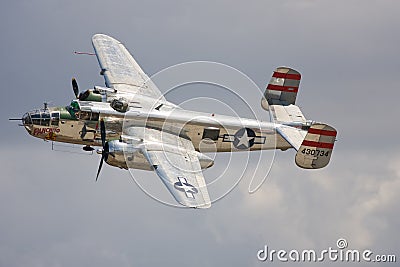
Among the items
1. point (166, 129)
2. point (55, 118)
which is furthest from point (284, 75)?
point (55, 118)

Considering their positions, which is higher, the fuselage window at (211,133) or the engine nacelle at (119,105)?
the engine nacelle at (119,105)

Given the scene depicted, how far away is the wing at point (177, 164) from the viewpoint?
51.2 meters

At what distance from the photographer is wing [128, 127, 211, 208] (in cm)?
5116

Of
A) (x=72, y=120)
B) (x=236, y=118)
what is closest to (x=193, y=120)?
(x=236, y=118)

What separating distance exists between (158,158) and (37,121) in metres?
7.99

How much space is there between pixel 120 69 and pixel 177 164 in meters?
12.2

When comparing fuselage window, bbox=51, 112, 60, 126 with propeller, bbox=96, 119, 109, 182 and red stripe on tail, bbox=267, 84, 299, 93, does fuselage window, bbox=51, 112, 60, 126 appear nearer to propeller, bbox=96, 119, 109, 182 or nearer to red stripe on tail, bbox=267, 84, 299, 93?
propeller, bbox=96, 119, 109, 182

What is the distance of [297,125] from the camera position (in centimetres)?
5969

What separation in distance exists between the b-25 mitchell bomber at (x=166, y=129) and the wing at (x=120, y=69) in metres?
0.13

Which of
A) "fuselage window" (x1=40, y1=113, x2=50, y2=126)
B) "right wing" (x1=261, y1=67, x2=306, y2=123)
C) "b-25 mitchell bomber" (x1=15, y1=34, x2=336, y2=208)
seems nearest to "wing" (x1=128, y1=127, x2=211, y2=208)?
"b-25 mitchell bomber" (x1=15, y1=34, x2=336, y2=208)

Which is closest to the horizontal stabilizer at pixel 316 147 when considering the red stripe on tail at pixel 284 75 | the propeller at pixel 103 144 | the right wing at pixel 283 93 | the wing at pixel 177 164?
the wing at pixel 177 164

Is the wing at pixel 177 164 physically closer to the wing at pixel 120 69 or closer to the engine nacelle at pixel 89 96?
the engine nacelle at pixel 89 96

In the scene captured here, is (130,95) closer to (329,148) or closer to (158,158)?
(158,158)

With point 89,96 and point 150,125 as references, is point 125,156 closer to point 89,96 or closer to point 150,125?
point 150,125
